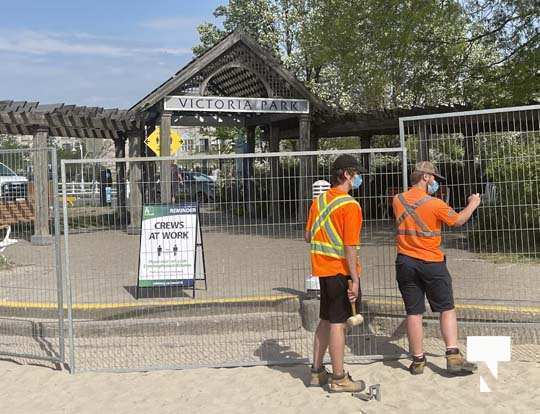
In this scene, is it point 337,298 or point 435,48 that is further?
point 435,48

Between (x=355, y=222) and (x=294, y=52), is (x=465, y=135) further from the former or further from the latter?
(x=294, y=52)

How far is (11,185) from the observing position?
7.92m

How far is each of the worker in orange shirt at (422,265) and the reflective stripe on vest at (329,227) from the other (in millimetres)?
729

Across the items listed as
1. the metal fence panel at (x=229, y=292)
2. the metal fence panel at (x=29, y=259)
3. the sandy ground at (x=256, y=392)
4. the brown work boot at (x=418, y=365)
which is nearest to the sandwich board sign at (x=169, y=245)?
the metal fence panel at (x=229, y=292)

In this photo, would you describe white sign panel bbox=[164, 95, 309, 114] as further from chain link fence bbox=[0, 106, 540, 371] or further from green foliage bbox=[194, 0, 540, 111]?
chain link fence bbox=[0, 106, 540, 371]

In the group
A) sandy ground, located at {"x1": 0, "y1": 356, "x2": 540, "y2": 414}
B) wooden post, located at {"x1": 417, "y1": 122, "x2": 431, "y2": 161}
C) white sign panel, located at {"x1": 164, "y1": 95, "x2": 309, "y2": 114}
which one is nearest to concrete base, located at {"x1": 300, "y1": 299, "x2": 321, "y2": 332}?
sandy ground, located at {"x1": 0, "y1": 356, "x2": 540, "y2": 414}

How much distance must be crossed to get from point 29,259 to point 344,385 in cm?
677

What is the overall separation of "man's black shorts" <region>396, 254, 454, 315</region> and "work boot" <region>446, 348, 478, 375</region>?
1.21 ft

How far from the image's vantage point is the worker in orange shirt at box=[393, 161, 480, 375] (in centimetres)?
530

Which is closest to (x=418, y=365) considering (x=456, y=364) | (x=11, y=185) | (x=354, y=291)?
(x=456, y=364)

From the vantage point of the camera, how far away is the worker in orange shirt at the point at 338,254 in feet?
16.0

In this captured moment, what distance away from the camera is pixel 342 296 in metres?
4.96

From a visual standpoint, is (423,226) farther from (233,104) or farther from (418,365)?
(233,104)

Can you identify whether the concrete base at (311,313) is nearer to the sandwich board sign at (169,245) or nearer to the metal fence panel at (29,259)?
the sandwich board sign at (169,245)
